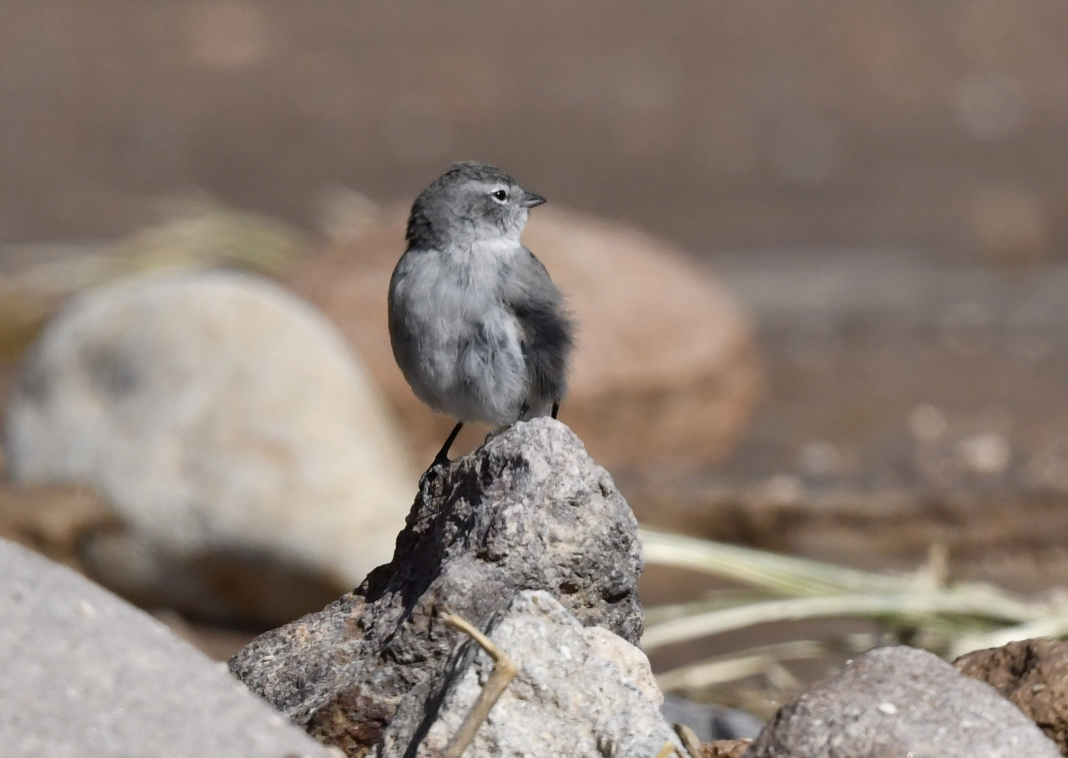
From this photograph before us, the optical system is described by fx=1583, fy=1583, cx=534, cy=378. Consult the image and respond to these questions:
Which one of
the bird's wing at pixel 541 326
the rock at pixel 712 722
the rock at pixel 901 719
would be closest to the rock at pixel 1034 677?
the rock at pixel 901 719

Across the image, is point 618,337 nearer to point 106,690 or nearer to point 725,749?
point 725,749

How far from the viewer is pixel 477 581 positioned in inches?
134

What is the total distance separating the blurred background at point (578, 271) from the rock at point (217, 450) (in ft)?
0.06

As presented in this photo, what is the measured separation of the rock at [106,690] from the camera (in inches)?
109

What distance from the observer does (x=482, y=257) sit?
4.66 meters

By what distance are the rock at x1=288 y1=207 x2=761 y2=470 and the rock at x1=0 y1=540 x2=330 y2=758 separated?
6441 mm

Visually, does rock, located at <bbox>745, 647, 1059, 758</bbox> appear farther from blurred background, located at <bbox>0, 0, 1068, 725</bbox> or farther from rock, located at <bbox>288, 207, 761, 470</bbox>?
rock, located at <bbox>288, 207, 761, 470</bbox>

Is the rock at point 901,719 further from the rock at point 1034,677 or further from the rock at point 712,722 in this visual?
the rock at point 712,722

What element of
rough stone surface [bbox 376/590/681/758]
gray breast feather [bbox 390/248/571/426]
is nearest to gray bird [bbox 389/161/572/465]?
gray breast feather [bbox 390/248/571/426]

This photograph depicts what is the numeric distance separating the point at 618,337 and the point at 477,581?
653 centimetres

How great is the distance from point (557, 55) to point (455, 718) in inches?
704

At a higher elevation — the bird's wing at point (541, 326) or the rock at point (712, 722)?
the bird's wing at point (541, 326)

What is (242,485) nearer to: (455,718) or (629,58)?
(455,718)

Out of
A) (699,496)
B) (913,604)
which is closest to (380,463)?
(699,496)
